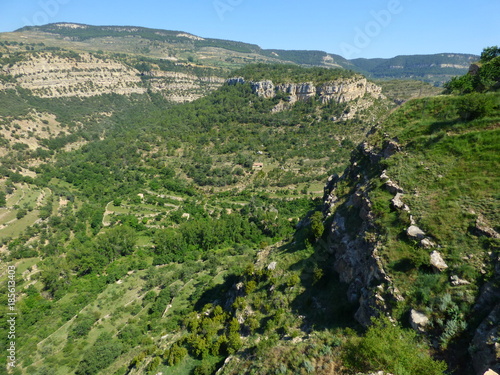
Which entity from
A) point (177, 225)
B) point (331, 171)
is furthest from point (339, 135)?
point (177, 225)

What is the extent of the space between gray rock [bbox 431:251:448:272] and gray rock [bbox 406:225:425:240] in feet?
6.82

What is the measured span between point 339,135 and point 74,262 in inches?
5109

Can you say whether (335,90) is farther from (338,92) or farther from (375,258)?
(375,258)

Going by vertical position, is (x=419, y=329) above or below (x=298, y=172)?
above

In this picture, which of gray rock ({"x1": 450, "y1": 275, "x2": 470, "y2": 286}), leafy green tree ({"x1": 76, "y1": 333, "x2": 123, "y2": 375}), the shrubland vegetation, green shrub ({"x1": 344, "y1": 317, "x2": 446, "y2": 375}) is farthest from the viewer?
leafy green tree ({"x1": 76, "y1": 333, "x2": 123, "y2": 375})

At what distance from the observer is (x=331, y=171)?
11400cm

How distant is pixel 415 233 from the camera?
2239cm

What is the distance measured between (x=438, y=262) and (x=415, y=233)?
3394 millimetres

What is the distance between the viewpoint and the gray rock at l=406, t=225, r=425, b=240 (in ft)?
72.2

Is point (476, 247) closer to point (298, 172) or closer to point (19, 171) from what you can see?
point (298, 172)

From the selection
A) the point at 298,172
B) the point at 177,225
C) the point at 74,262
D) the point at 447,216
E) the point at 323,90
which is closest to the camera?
the point at 447,216

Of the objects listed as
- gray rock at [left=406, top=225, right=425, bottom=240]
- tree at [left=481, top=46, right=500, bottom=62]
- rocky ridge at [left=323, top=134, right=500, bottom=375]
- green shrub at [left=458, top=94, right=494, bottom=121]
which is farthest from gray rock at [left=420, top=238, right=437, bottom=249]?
tree at [left=481, top=46, right=500, bottom=62]

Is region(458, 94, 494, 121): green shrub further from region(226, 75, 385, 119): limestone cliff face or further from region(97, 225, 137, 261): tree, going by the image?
region(226, 75, 385, 119): limestone cliff face

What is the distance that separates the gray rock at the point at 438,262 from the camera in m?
19.1
